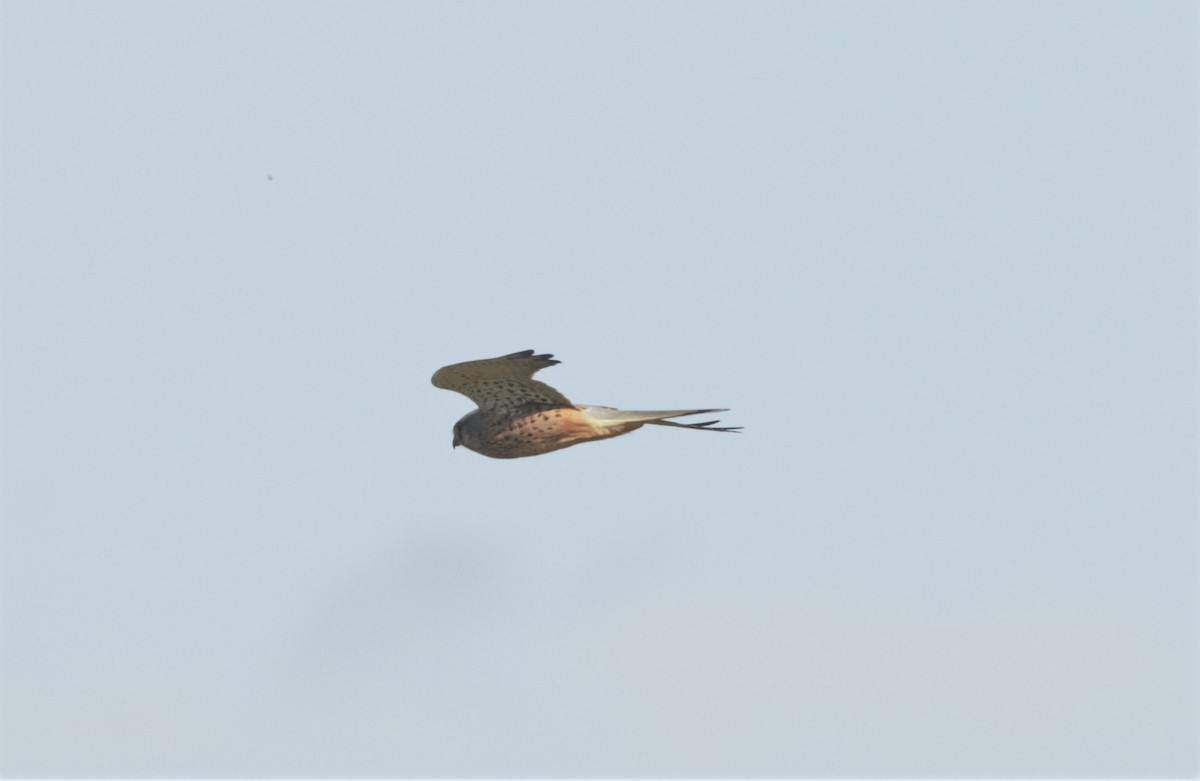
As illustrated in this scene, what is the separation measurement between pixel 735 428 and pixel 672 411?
587 millimetres

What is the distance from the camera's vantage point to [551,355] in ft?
48.1

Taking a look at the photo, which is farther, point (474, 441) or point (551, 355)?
point (474, 441)

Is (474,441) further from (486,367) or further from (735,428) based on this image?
(735,428)

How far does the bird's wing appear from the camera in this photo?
49.8 feet

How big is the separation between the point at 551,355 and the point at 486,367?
939mm

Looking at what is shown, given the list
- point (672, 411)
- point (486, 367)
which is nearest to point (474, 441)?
point (486, 367)

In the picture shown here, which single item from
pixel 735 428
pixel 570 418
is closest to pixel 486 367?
pixel 570 418

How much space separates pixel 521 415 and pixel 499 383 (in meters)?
0.37

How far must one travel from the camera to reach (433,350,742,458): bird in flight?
1537 cm

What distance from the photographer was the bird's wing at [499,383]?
49.8ft

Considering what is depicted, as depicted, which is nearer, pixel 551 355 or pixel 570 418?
pixel 551 355

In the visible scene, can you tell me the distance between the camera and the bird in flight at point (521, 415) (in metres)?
15.4

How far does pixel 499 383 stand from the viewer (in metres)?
15.8

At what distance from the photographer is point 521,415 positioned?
1593 cm
